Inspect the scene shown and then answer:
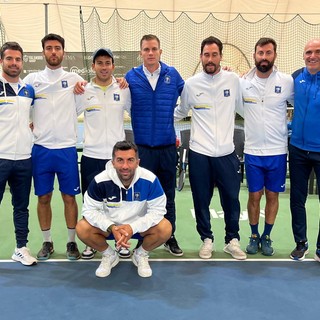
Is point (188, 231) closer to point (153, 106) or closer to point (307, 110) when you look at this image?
point (153, 106)

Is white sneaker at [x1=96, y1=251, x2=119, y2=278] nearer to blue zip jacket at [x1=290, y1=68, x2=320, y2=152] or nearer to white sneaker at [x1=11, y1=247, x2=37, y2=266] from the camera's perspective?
white sneaker at [x1=11, y1=247, x2=37, y2=266]

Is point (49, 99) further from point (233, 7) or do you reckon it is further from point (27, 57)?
point (233, 7)

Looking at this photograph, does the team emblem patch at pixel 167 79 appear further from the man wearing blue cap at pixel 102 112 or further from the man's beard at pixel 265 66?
the man's beard at pixel 265 66

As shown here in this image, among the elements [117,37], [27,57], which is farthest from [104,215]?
[117,37]

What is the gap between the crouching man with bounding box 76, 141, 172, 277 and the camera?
280 centimetres

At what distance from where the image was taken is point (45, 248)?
326cm

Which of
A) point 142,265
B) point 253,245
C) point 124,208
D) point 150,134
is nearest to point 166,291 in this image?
point 142,265

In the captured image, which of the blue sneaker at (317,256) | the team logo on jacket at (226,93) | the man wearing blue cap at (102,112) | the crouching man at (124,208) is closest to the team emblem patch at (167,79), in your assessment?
the man wearing blue cap at (102,112)

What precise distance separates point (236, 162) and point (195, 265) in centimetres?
91

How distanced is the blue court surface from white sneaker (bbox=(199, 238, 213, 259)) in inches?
3.8

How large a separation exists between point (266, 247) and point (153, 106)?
1.56 meters

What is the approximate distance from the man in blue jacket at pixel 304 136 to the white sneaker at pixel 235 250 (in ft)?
1.41

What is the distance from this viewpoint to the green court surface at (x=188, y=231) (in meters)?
3.35

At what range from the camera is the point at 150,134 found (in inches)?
122
